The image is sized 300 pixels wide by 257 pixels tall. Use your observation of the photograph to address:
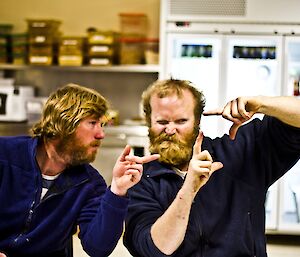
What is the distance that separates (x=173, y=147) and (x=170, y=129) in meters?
0.06

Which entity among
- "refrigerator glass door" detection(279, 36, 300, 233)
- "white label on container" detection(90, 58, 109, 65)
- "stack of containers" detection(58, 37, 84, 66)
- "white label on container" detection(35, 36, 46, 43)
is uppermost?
"white label on container" detection(35, 36, 46, 43)

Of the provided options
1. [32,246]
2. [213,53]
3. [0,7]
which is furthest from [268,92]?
[32,246]

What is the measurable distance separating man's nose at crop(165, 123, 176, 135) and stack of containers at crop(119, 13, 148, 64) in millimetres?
2915

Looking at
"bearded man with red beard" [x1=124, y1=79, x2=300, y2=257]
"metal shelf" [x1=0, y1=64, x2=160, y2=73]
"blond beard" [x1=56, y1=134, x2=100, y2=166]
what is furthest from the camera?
"metal shelf" [x1=0, y1=64, x2=160, y2=73]

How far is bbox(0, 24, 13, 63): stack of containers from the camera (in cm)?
488

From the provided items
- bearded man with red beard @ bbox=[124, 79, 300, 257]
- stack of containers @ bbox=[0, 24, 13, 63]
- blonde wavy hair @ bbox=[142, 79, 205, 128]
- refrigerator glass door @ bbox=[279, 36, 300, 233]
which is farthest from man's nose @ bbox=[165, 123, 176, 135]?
stack of containers @ bbox=[0, 24, 13, 63]

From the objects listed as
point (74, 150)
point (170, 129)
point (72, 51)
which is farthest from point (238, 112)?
point (72, 51)

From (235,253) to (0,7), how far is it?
4145 millimetres

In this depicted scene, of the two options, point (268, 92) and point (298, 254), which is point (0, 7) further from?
point (298, 254)

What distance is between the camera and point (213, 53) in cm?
452

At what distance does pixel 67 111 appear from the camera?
6.15 ft

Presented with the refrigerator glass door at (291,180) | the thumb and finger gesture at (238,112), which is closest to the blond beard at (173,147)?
the thumb and finger gesture at (238,112)

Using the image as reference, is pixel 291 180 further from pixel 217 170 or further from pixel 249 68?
pixel 217 170

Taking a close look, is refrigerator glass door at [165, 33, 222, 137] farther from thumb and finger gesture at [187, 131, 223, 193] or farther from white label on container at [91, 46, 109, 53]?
thumb and finger gesture at [187, 131, 223, 193]
